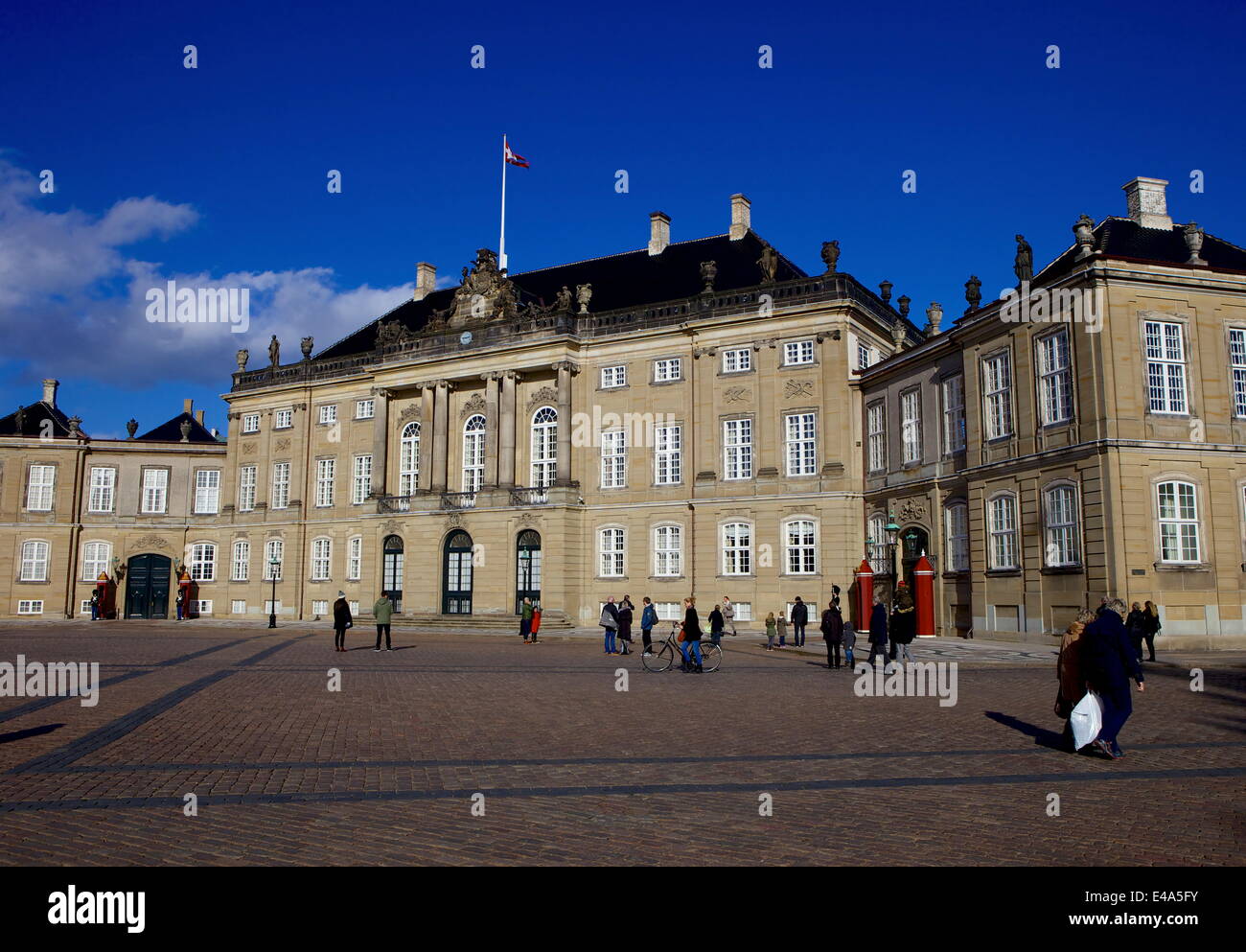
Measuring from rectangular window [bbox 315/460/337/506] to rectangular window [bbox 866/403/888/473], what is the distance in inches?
1247

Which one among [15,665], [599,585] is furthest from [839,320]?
[15,665]

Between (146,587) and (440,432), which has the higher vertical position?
(440,432)

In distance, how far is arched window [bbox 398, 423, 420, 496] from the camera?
174ft

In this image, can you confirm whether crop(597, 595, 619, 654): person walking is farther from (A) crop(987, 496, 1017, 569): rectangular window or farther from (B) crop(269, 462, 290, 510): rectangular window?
(B) crop(269, 462, 290, 510): rectangular window

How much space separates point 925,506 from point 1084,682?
1012 inches

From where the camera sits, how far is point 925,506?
119 feet

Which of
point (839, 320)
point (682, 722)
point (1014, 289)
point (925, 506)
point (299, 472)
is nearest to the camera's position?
point (682, 722)

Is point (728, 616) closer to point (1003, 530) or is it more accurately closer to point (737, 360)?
point (1003, 530)

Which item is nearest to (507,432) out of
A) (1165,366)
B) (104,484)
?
(104,484)

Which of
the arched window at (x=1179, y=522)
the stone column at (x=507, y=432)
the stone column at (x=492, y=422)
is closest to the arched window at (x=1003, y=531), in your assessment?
the arched window at (x=1179, y=522)

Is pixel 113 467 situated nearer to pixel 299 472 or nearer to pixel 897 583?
pixel 299 472

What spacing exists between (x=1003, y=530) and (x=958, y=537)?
277 cm

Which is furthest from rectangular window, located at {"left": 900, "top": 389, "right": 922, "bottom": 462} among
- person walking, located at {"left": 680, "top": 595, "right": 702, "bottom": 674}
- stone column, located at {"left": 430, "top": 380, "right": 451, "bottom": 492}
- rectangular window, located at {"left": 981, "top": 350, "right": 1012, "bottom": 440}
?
stone column, located at {"left": 430, "top": 380, "right": 451, "bottom": 492}

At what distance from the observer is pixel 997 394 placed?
32.7m
